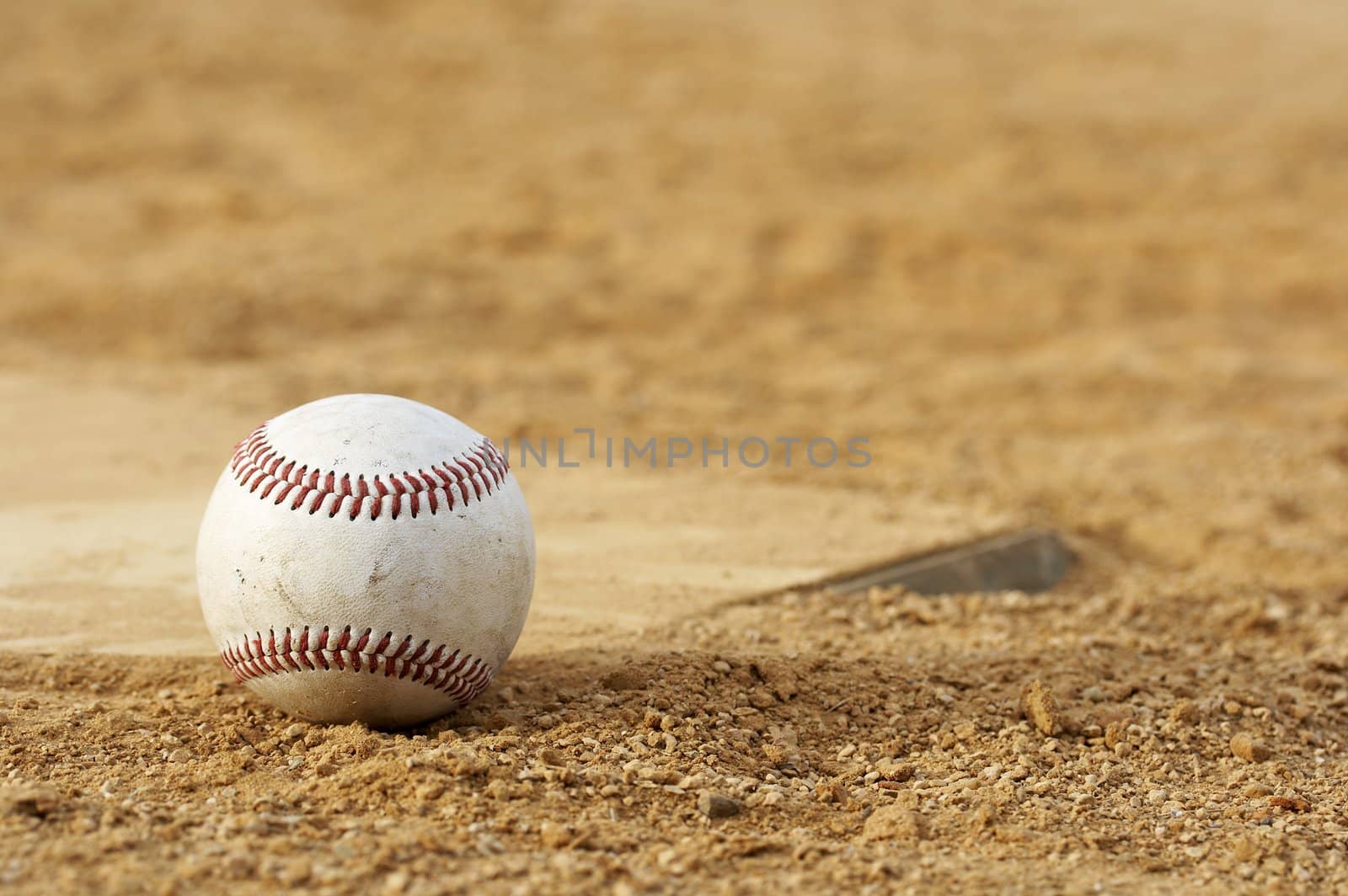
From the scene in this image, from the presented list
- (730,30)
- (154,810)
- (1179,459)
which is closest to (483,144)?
(730,30)

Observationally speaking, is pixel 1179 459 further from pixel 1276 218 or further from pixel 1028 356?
pixel 1276 218

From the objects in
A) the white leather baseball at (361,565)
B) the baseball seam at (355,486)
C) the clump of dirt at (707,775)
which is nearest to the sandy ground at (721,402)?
the clump of dirt at (707,775)

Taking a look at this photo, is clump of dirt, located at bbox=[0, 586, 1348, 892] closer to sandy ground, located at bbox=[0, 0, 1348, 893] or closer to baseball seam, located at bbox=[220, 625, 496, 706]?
sandy ground, located at bbox=[0, 0, 1348, 893]

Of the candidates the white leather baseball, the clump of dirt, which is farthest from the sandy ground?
the white leather baseball

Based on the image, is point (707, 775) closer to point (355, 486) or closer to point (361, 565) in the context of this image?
point (361, 565)

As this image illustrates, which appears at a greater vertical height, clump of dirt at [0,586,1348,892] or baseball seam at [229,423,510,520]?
baseball seam at [229,423,510,520]

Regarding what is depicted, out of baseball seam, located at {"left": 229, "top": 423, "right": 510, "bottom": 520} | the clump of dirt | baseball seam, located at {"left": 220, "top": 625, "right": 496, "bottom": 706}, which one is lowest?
the clump of dirt

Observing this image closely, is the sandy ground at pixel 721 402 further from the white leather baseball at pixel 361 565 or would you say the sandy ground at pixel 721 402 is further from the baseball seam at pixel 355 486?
the baseball seam at pixel 355 486
